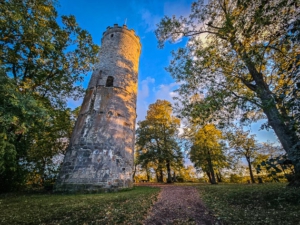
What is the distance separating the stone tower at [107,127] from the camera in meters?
10.7

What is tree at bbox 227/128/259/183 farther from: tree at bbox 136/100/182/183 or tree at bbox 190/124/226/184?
tree at bbox 136/100/182/183

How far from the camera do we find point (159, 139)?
2444 centimetres

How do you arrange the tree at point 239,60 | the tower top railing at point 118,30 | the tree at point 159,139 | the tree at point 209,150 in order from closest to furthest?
the tree at point 239,60
the tower top railing at point 118,30
the tree at point 209,150
the tree at point 159,139

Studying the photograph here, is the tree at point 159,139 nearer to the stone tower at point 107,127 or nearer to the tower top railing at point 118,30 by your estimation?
the stone tower at point 107,127

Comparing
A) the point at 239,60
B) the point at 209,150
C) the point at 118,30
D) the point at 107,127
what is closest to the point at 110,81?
the point at 107,127

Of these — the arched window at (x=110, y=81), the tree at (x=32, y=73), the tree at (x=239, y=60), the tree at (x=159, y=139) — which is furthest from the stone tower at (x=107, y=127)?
the tree at (x=159, y=139)

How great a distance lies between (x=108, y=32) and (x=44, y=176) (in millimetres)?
15840

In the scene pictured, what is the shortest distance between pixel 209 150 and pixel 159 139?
24.6 feet

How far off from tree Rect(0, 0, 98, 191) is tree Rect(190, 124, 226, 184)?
15.5 metres

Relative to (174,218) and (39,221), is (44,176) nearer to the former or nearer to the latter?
(39,221)

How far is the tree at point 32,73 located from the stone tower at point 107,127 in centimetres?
222

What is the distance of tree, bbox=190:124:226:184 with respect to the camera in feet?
65.6

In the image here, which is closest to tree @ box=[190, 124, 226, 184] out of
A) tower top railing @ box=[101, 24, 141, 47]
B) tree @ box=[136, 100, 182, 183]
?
tree @ box=[136, 100, 182, 183]

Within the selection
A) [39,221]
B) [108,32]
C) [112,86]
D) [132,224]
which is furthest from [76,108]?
[132,224]
